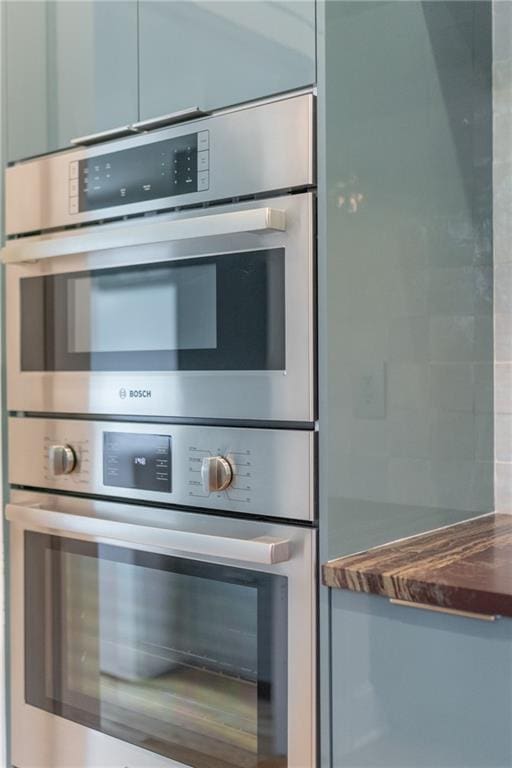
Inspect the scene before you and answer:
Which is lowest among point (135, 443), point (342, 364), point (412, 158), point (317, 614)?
point (317, 614)

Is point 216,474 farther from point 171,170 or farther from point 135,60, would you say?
point 135,60

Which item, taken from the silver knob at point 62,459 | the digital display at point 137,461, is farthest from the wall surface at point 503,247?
the silver knob at point 62,459

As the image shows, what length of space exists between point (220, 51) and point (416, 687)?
38.4 inches

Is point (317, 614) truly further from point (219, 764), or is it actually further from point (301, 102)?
point (301, 102)

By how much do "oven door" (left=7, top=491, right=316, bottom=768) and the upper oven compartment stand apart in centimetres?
50

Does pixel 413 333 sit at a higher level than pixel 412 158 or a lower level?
lower

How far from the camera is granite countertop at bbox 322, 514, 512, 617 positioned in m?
1.07

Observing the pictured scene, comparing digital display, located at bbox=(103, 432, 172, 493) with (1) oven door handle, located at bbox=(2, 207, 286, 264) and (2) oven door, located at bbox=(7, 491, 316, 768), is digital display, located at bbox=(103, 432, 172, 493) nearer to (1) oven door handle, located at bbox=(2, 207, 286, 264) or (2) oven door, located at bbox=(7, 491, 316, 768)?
(2) oven door, located at bbox=(7, 491, 316, 768)

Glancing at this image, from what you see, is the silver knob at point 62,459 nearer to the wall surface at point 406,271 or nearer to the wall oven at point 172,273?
the wall oven at point 172,273

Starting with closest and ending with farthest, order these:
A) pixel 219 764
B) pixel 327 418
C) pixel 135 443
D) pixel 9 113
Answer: pixel 327 418
pixel 219 764
pixel 135 443
pixel 9 113

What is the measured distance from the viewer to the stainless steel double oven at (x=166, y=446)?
124 centimetres

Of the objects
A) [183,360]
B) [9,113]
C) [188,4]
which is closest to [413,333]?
[183,360]

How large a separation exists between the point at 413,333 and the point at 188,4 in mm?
643

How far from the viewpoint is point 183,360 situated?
4.57ft
